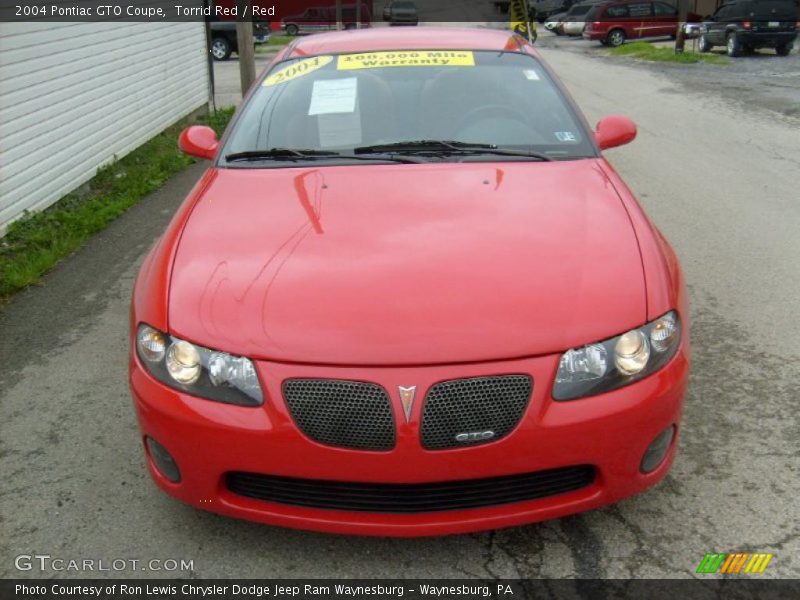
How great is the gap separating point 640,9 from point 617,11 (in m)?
0.90

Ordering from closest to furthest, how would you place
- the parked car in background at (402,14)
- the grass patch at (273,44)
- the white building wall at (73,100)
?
1. the white building wall at (73,100)
2. the grass patch at (273,44)
3. the parked car in background at (402,14)

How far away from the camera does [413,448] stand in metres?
2.43

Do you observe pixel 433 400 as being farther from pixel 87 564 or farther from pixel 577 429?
pixel 87 564

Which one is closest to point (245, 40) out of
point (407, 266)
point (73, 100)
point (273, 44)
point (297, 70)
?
point (73, 100)

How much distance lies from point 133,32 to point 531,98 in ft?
24.3

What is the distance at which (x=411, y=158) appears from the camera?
366 centimetres

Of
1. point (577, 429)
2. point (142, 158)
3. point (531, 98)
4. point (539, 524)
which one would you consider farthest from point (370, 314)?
Result: point (142, 158)

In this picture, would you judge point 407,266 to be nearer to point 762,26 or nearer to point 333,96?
point 333,96

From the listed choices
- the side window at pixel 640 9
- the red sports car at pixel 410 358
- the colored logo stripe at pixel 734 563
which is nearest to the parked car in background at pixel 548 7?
the side window at pixel 640 9

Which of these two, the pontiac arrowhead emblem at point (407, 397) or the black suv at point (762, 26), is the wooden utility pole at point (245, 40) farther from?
the black suv at point (762, 26)

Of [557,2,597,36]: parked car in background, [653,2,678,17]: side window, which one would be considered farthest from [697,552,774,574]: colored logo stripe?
[557,2,597,36]: parked car in background

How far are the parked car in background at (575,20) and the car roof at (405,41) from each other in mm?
34482

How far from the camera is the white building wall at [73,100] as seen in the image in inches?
266

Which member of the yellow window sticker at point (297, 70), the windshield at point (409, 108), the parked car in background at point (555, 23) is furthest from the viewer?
the parked car in background at point (555, 23)
